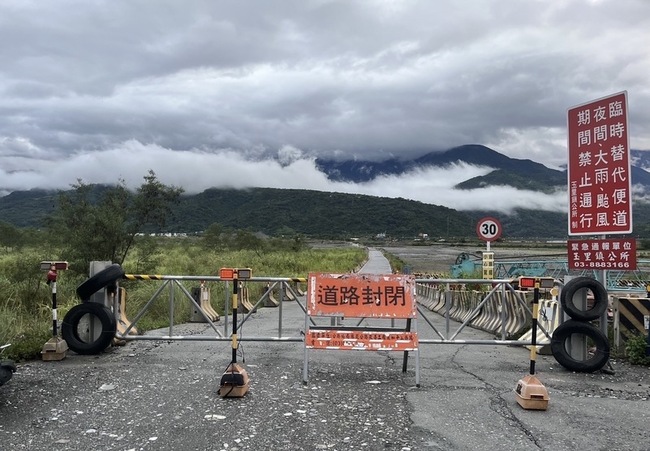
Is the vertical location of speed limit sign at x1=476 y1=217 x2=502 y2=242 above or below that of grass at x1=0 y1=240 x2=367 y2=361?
above

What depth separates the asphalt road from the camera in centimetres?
476

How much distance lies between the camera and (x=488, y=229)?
14.6m

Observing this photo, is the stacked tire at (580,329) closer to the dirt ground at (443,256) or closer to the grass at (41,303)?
the grass at (41,303)

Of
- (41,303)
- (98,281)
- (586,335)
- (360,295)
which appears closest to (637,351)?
(586,335)

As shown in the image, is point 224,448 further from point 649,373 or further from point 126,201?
point 126,201

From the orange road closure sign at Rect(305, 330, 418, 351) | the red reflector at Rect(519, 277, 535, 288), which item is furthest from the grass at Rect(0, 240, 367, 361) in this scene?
the red reflector at Rect(519, 277, 535, 288)

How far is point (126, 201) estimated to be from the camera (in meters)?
20.0

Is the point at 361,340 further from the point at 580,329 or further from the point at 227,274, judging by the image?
the point at 580,329

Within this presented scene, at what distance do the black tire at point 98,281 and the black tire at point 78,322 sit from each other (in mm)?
190

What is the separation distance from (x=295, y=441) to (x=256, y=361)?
3356mm

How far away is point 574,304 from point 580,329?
403 millimetres

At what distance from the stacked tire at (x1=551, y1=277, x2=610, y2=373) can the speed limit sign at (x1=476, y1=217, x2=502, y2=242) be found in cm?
655

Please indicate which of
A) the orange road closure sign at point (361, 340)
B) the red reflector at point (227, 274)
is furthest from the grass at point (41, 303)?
the orange road closure sign at point (361, 340)

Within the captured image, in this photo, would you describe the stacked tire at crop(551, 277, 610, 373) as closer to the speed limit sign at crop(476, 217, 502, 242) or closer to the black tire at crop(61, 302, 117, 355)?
the speed limit sign at crop(476, 217, 502, 242)
